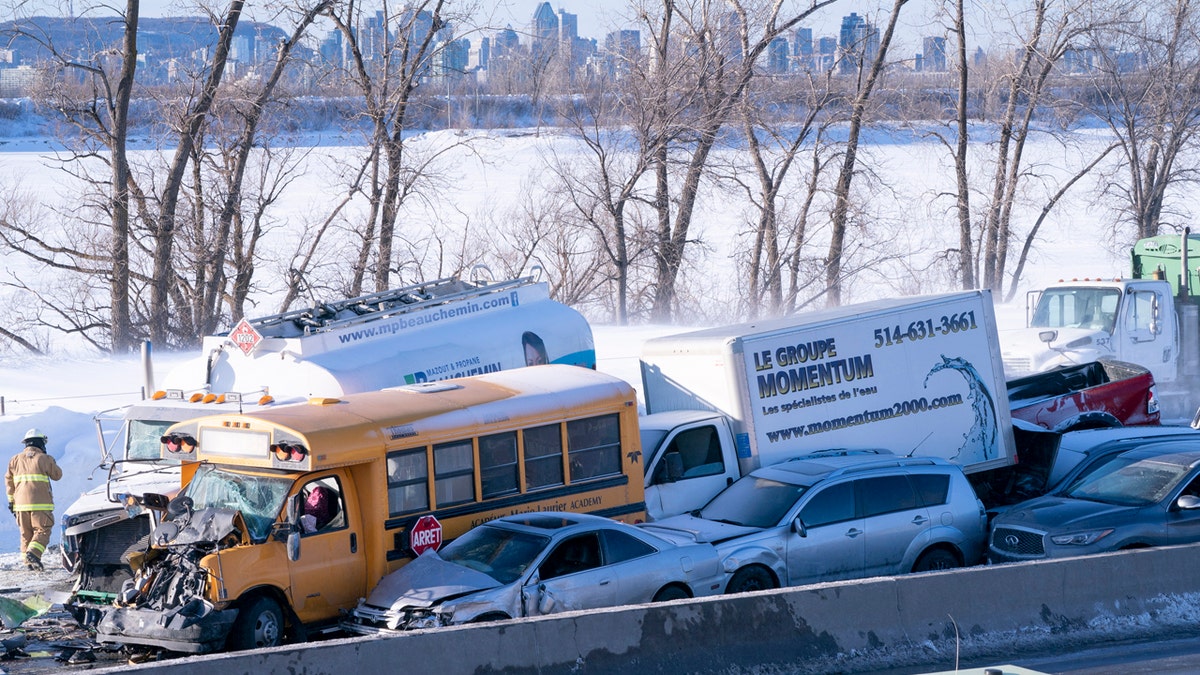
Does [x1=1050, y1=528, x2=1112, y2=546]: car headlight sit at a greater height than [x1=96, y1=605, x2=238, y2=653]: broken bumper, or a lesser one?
lesser

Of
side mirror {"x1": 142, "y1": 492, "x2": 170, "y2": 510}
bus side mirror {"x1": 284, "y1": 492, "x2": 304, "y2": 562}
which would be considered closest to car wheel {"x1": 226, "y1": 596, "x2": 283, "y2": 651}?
bus side mirror {"x1": 284, "y1": 492, "x2": 304, "y2": 562}

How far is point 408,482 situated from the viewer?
35.2 ft

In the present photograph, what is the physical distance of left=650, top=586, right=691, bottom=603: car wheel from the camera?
1020cm

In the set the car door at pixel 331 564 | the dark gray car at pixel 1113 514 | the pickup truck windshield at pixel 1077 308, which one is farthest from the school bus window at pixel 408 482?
the pickup truck windshield at pixel 1077 308

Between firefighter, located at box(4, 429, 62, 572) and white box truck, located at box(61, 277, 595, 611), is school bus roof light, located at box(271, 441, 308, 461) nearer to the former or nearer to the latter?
white box truck, located at box(61, 277, 595, 611)

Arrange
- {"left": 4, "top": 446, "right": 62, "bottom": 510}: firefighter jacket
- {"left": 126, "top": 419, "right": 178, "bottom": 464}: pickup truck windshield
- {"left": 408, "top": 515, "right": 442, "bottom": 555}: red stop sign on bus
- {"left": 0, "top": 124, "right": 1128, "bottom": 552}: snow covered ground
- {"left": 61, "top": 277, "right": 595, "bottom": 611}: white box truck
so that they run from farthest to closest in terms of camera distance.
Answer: {"left": 0, "top": 124, "right": 1128, "bottom": 552}: snow covered ground, {"left": 4, "top": 446, "right": 62, "bottom": 510}: firefighter jacket, {"left": 126, "top": 419, "right": 178, "bottom": 464}: pickup truck windshield, {"left": 61, "top": 277, "right": 595, "bottom": 611}: white box truck, {"left": 408, "top": 515, "right": 442, "bottom": 555}: red stop sign on bus

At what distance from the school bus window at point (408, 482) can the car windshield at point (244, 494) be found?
905 millimetres

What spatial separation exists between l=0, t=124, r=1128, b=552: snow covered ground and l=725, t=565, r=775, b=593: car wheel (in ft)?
28.3

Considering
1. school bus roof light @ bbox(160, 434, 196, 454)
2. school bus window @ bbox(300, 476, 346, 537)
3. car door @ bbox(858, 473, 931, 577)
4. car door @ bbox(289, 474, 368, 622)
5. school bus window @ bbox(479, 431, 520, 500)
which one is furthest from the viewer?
car door @ bbox(858, 473, 931, 577)

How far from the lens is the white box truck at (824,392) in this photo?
516 inches

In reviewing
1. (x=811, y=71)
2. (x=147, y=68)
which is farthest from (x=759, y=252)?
(x=147, y=68)

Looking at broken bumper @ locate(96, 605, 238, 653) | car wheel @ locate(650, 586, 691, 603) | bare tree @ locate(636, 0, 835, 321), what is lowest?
car wheel @ locate(650, 586, 691, 603)

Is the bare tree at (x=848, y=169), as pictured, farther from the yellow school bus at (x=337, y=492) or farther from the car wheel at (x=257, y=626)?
the car wheel at (x=257, y=626)

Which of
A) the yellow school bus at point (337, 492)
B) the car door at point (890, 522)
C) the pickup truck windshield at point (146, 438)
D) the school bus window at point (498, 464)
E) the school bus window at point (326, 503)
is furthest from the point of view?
the pickup truck windshield at point (146, 438)
